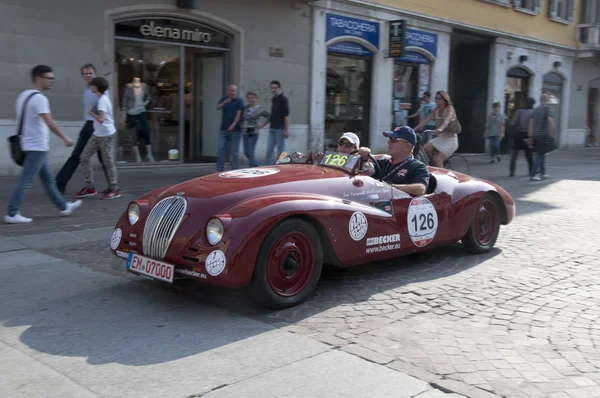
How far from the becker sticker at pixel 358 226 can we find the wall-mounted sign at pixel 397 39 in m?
13.8

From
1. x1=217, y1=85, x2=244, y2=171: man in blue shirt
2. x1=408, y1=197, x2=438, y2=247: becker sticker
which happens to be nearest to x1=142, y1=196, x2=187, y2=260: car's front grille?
x1=408, y1=197, x2=438, y2=247: becker sticker

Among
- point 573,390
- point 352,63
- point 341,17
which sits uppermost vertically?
point 341,17

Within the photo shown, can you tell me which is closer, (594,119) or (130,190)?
(130,190)

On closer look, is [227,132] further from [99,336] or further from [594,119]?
[594,119]

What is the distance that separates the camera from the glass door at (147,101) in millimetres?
12750

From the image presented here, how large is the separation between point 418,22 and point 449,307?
52.3ft

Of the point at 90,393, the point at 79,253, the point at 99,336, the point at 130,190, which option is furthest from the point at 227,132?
the point at 90,393

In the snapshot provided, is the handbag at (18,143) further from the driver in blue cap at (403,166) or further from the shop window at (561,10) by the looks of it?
the shop window at (561,10)

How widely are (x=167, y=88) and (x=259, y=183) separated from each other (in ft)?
31.6

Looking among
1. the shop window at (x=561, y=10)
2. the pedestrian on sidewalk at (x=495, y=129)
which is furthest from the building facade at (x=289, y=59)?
the pedestrian on sidewalk at (x=495, y=129)

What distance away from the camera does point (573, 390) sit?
129 inches

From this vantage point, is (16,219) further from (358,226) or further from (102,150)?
(358,226)

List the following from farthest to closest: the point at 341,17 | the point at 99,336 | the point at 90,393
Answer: the point at 341,17 < the point at 99,336 < the point at 90,393

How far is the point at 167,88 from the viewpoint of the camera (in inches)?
540
